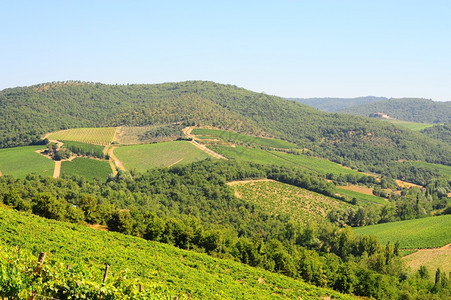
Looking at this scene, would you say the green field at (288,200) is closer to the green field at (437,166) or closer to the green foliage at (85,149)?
the green foliage at (85,149)

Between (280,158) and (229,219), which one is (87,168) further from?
(280,158)

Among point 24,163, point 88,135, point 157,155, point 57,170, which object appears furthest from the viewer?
point 88,135

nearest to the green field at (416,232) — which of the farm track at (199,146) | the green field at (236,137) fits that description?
the farm track at (199,146)

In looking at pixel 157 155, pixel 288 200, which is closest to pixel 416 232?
pixel 288 200

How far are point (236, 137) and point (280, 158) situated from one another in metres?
24.3

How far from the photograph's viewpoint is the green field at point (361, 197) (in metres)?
119

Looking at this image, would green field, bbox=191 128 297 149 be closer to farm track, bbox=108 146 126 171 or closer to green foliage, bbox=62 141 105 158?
farm track, bbox=108 146 126 171

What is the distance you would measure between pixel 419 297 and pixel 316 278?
14.1 metres

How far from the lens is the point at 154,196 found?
316 ft

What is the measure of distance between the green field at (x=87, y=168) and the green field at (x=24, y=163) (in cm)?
456

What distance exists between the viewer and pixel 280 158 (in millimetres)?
146625

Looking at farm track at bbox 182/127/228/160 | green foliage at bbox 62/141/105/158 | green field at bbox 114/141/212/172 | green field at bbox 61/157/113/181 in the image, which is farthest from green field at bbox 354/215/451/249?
green foliage at bbox 62/141/105/158

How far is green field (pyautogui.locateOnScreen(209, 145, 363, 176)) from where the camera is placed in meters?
139

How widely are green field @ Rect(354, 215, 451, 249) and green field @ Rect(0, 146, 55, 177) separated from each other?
9352 centimetres
